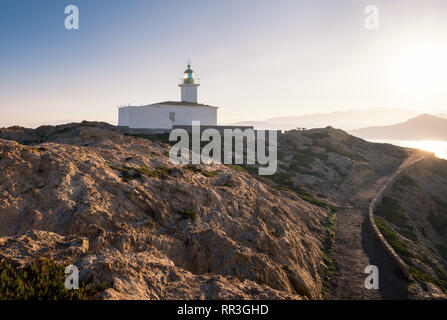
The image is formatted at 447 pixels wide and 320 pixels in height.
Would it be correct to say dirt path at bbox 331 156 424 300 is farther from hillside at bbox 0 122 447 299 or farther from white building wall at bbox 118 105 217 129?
white building wall at bbox 118 105 217 129

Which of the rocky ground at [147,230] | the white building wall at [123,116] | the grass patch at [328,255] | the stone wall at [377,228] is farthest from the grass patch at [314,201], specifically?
the white building wall at [123,116]

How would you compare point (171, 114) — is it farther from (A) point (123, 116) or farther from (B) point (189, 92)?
(B) point (189, 92)

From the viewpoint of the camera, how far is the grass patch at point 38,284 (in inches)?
384

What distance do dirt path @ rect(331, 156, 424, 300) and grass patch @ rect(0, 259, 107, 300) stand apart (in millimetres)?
15303

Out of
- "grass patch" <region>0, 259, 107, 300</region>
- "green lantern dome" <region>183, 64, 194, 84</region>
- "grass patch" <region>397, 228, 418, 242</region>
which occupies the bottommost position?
"grass patch" <region>397, 228, 418, 242</region>

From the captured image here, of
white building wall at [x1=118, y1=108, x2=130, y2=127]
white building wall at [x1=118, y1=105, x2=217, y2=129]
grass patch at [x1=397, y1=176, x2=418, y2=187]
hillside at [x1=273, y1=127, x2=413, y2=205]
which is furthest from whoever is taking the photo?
white building wall at [x1=118, y1=108, x2=130, y2=127]

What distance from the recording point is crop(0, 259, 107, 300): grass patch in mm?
9766

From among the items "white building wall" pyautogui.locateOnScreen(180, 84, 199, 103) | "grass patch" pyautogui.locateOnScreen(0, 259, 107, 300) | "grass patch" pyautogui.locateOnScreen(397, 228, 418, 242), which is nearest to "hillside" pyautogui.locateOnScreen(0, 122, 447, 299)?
"grass patch" pyautogui.locateOnScreen(0, 259, 107, 300)

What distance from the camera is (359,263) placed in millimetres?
23156

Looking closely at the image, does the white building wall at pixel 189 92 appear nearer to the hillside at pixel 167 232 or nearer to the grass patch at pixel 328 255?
the hillside at pixel 167 232

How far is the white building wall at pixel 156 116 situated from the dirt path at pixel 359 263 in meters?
35.7

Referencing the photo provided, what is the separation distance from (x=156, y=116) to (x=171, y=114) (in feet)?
11.8

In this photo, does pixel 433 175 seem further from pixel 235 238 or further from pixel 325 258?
pixel 235 238
